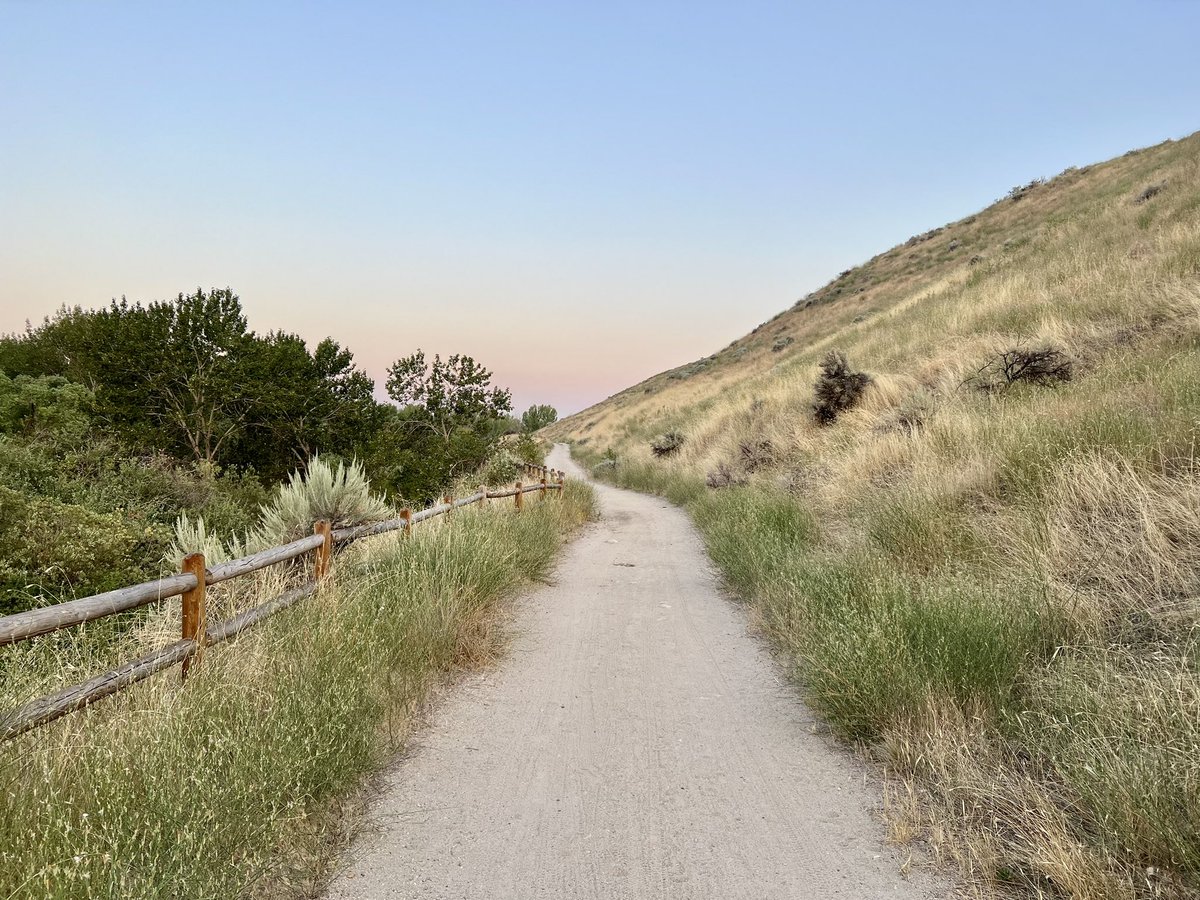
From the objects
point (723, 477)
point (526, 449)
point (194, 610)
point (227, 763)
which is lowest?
point (723, 477)

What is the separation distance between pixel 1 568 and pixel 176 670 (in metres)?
4.86

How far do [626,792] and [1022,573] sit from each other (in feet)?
10.9

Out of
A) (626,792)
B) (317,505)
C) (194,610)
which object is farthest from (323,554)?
(626,792)

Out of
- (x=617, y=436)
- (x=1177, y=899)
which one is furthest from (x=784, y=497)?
(x=617, y=436)

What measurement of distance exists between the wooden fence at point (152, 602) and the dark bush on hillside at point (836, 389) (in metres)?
11.5

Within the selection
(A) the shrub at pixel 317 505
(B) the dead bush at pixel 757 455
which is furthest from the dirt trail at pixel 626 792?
(B) the dead bush at pixel 757 455

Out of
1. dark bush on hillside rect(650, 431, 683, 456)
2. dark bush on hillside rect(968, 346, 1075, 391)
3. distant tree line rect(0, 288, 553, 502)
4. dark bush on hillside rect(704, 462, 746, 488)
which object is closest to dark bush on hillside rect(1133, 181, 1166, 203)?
dark bush on hillside rect(968, 346, 1075, 391)

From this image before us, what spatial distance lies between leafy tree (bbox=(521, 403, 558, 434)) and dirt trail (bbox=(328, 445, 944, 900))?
77.4 meters

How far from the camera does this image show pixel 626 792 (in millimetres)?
3461

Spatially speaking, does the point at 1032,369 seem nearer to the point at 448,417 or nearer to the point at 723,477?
the point at 723,477

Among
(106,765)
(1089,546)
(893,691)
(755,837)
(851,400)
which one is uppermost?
(851,400)

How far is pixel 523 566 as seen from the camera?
8.52 meters

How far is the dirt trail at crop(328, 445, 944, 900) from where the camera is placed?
8.91 feet

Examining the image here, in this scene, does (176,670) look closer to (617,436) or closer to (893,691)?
(893,691)
